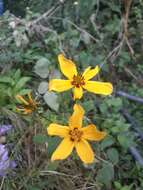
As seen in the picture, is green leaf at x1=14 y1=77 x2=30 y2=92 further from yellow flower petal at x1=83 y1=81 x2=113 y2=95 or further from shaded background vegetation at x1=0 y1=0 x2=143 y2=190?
yellow flower petal at x1=83 y1=81 x2=113 y2=95

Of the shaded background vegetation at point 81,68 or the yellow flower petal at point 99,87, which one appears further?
the shaded background vegetation at point 81,68

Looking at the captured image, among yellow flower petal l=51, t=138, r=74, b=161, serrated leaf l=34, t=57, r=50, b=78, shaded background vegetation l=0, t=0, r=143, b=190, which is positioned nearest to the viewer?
yellow flower petal l=51, t=138, r=74, b=161

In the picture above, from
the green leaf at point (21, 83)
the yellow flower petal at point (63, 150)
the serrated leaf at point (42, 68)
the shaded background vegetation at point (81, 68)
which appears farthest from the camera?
the serrated leaf at point (42, 68)

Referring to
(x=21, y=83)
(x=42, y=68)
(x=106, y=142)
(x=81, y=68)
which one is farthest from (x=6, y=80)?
(x=106, y=142)

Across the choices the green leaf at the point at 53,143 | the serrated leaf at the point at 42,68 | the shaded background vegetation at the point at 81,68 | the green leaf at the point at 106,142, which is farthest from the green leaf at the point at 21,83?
the green leaf at the point at 53,143

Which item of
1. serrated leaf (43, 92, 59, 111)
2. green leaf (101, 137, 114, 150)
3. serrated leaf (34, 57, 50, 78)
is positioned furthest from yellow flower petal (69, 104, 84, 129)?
serrated leaf (34, 57, 50, 78)

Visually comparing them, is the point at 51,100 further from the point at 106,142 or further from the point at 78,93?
the point at 78,93

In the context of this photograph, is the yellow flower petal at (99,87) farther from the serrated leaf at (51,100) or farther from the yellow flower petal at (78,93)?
the serrated leaf at (51,100)
